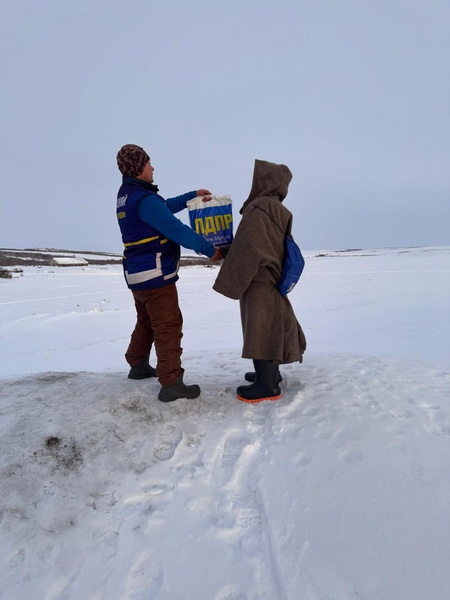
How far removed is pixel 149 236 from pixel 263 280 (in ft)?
3.12

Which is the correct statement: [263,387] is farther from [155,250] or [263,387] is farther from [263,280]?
[155,250]

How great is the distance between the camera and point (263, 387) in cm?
290

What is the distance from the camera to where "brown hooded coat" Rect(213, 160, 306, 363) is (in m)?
2.78

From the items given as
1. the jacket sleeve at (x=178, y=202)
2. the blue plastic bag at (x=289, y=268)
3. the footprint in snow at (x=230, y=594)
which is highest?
the jacket sleeve at (x=178, y=202)

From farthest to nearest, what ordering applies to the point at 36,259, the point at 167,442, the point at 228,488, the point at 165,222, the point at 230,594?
the point at 36,259
the point at 165,222
the point at 167,442
the point at 228,488
the point at 230,594

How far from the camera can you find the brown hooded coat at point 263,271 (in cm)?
278

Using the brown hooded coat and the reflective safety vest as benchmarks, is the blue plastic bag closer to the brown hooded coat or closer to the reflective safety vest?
the brown hooded coat

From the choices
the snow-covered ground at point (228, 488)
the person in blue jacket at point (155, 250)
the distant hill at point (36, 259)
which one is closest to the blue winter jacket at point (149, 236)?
the person in blue jacket at point (155, 250)

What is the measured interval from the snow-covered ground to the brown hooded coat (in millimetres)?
472

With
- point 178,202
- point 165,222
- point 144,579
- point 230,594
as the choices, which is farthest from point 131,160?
point 230,594

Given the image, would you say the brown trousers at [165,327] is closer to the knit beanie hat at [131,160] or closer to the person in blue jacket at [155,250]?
the person in blue jacket at [155,250]

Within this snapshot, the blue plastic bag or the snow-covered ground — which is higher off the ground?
the blue plastic bag

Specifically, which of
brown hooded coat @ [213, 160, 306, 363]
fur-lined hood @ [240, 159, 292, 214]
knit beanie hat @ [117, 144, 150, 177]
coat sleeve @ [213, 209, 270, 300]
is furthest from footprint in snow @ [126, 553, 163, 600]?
knit beanie hat @ [117, 144, 150, 177]

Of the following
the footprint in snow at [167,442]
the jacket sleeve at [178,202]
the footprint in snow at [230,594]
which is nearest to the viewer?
the footprint in snow at [230,594]
